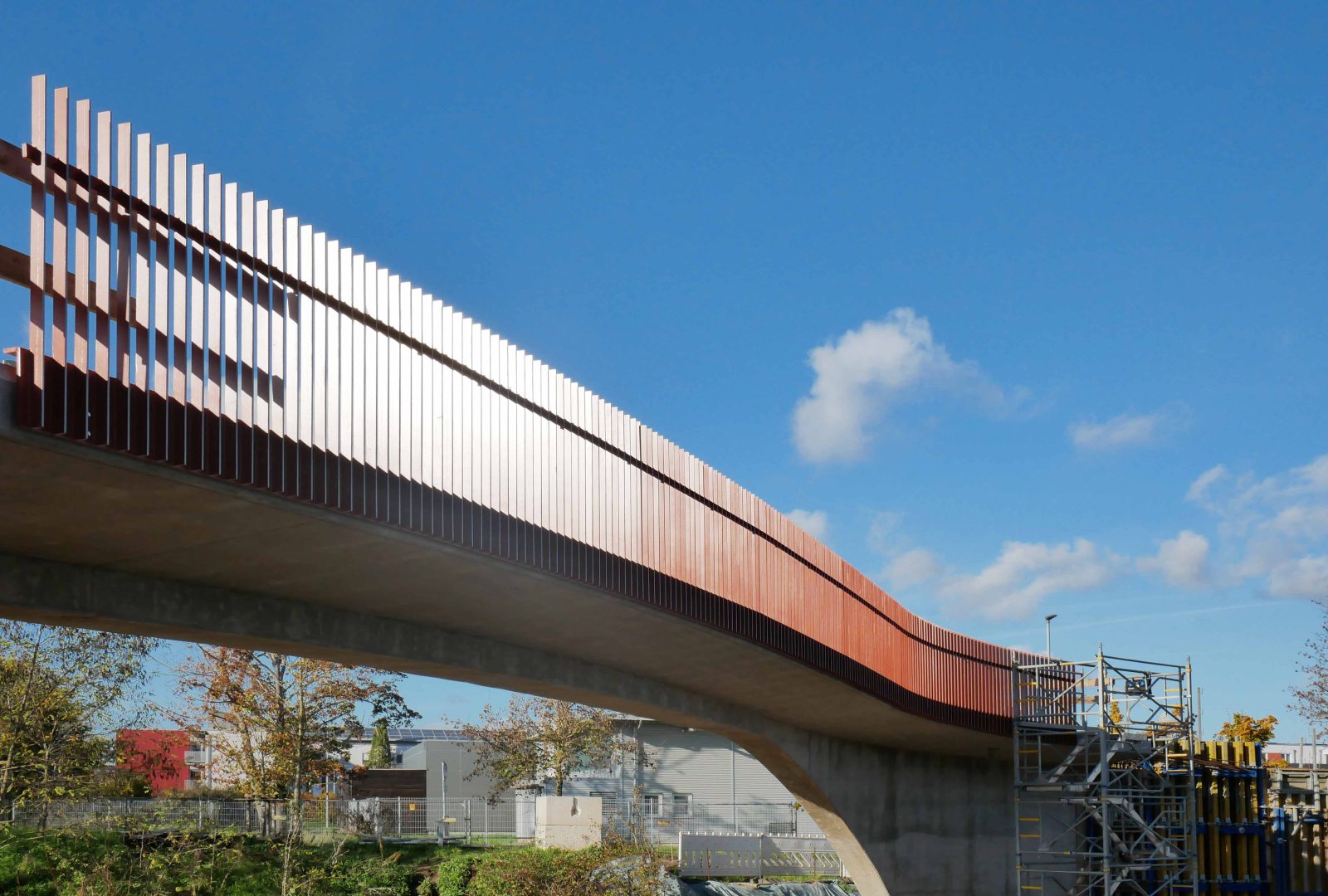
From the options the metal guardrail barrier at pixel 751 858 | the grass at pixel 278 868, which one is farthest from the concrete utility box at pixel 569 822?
the metal guardrail barrier at pixel 751 858

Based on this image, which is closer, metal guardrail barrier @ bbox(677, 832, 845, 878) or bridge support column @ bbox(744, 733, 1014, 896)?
bridge support column @ bbox(744, 733, 1014, 896)

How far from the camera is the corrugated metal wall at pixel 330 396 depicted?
899cm

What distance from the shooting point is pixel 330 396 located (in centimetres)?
1112

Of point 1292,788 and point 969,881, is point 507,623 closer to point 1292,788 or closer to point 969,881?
point 969,881

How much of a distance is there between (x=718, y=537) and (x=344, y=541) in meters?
7.90

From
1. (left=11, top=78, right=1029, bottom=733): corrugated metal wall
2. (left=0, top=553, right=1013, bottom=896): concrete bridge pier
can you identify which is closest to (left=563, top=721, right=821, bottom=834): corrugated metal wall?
(left=0, top=553, right=1013, bottom=896): concrete bridge pier

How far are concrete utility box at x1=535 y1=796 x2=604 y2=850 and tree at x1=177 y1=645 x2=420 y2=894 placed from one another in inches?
258

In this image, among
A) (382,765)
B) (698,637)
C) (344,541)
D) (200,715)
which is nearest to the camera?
(344,541)

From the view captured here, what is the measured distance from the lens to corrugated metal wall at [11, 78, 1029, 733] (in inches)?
354

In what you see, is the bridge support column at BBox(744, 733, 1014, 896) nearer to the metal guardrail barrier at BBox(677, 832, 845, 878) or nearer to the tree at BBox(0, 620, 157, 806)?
the metal guardrail barrier at BBox(677, 832, 845, 878)

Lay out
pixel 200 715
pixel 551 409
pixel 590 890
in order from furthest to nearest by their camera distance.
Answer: pixel 200 715, pixel 590 890, pixel 551 409

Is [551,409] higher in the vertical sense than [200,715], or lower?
higher

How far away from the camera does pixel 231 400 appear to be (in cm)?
1000

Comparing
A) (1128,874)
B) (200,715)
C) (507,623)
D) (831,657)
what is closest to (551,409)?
(507,623)
